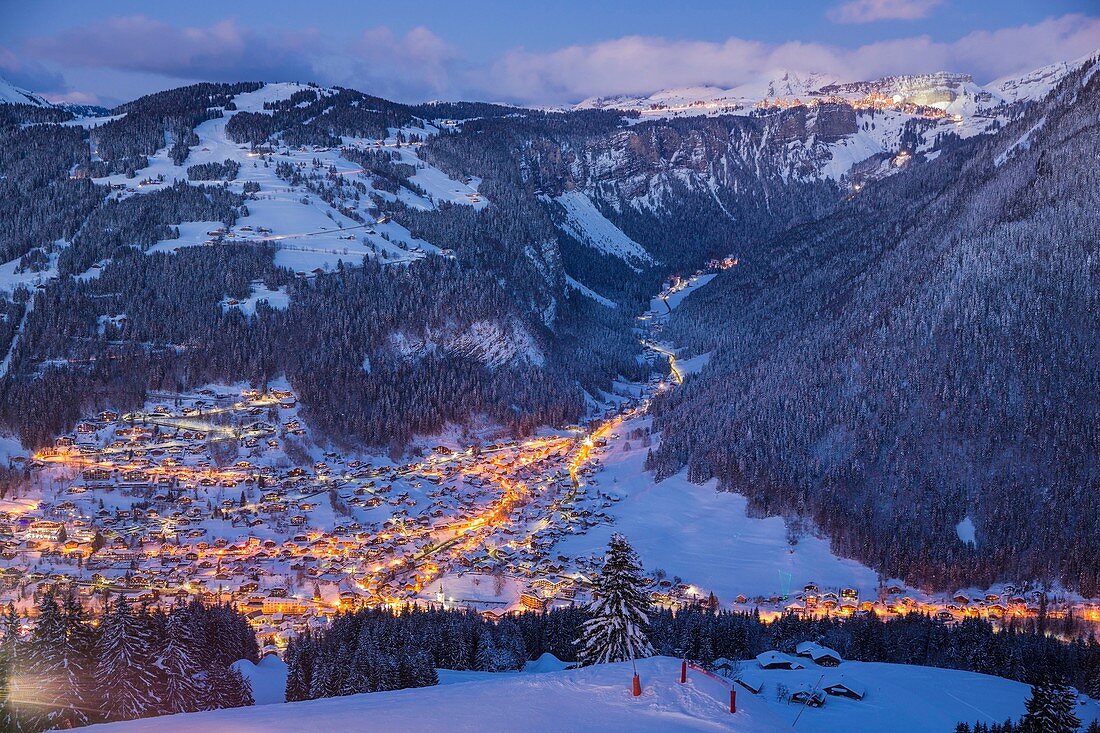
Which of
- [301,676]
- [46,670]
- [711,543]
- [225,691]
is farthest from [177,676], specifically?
[711,543]

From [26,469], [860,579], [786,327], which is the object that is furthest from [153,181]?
[860,579]

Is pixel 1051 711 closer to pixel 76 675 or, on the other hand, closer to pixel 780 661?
pixel 780 661

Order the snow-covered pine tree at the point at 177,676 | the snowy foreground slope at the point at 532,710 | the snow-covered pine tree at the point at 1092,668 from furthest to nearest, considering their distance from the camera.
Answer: the snow-covered pine tree at the point at 1092,668
the snow-covered pine tree at the point at 177,676
the snowy foreground slope at the point at 532,710

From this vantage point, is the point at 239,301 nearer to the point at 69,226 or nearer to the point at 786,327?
the point at 69,226

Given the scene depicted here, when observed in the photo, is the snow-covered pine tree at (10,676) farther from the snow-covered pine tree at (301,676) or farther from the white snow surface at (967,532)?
the white snow surface at (967,532)

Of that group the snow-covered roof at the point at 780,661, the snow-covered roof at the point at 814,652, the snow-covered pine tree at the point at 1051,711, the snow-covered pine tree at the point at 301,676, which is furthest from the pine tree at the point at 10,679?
the snow-covered roof at the point at 814,652

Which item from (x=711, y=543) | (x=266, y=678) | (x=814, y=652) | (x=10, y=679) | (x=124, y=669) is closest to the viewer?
(x=10, y=679)

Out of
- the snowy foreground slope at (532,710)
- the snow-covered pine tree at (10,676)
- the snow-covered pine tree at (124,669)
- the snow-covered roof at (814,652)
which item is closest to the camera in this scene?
the snowy foreground slope at (532,710)
